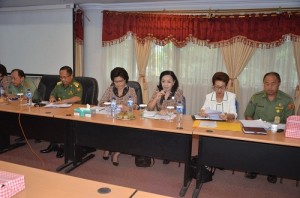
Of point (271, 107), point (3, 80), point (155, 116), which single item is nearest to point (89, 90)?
point (155, 116)

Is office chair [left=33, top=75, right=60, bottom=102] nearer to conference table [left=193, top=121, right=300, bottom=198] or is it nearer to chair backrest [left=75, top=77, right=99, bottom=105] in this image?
chair backrest [left=75, top=77, right=99, bottom=105]

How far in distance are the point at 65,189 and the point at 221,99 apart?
2102mm

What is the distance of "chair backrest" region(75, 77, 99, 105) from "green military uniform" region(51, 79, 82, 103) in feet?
0.22

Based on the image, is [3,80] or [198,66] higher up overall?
[198,66]

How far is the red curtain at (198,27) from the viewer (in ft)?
12.7

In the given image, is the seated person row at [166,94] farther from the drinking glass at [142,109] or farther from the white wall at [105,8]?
the white wall at [105,8]

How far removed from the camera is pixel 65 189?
49.4 inches

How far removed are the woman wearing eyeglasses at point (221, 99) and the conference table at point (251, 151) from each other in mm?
458

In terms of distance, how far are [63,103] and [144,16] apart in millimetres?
2132

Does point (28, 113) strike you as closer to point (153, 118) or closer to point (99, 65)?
point (153, 118)

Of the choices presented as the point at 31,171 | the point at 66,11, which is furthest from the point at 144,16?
the point at 31,171

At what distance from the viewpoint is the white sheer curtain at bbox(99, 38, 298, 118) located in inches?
157

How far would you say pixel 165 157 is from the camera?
2.55 m

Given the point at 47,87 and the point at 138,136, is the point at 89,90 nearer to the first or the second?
the point at 47,87
